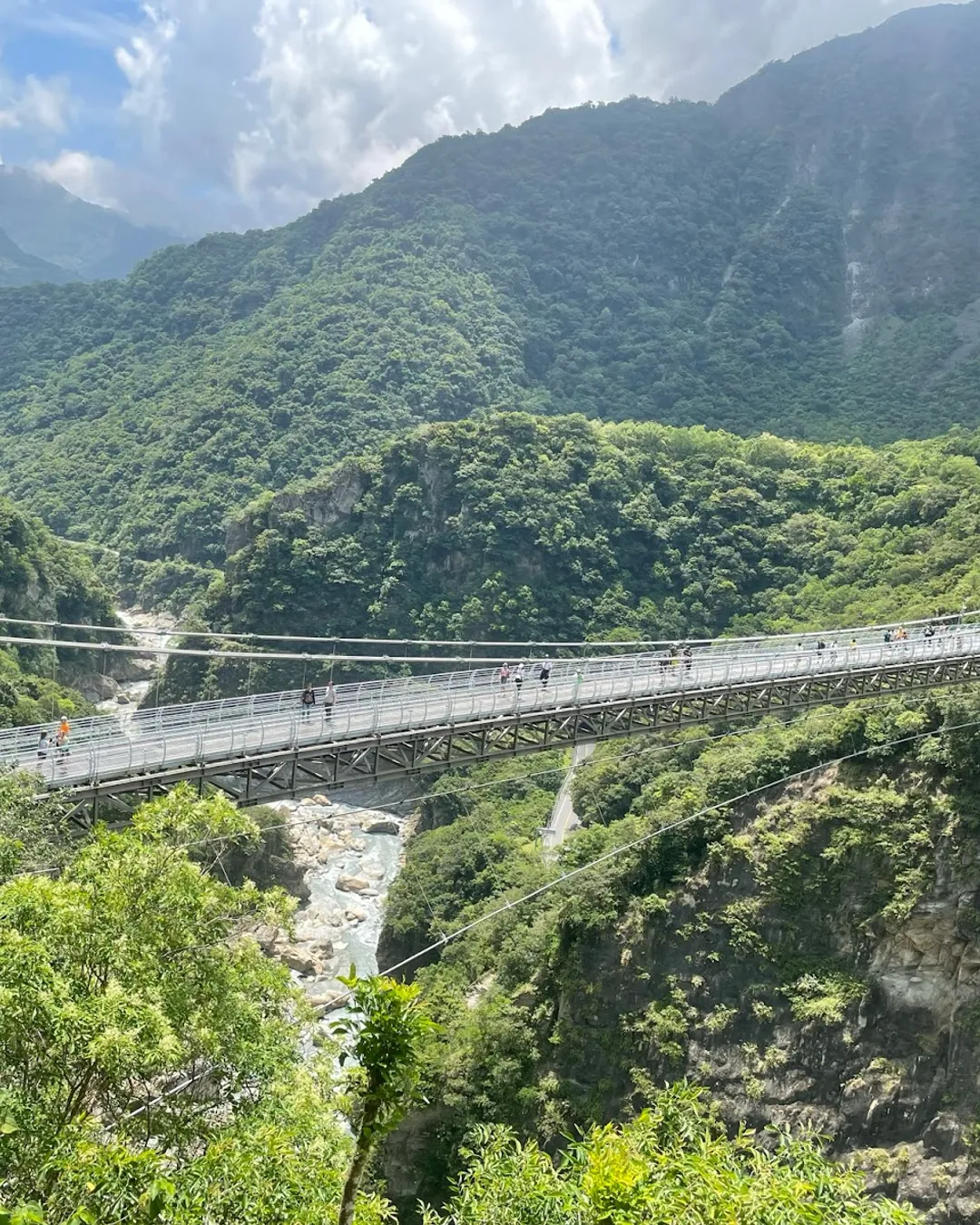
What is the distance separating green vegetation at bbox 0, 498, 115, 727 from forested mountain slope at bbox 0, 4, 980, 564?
1819cm

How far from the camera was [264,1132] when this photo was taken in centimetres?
580

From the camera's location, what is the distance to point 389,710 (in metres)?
13.9

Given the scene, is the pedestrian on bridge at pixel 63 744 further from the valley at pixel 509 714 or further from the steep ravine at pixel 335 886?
the steep ravine at pixel 335 886

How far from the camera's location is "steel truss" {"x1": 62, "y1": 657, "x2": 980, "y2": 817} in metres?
12.0

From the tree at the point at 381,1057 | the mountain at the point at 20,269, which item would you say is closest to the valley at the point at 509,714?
the tree at the point at 381,1057

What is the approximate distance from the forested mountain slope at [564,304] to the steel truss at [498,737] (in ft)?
148

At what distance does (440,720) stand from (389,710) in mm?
861

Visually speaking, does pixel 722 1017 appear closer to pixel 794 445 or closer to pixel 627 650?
pixel 627 650

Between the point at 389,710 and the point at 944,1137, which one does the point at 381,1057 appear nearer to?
the point at 389,710

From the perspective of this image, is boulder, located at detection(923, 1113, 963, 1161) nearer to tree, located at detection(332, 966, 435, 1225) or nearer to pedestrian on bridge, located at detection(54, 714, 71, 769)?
tree, located at detection(332, 966, 435, 1225)

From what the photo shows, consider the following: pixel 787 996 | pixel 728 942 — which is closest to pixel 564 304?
pixel 728 942

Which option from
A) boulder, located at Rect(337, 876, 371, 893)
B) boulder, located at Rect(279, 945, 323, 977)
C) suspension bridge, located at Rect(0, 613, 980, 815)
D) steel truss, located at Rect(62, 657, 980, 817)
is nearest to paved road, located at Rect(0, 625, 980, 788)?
suspension bridge, located at Rect(0, 613, 980, 815)

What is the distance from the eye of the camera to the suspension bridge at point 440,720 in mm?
11812

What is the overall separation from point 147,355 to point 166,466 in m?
26.3
